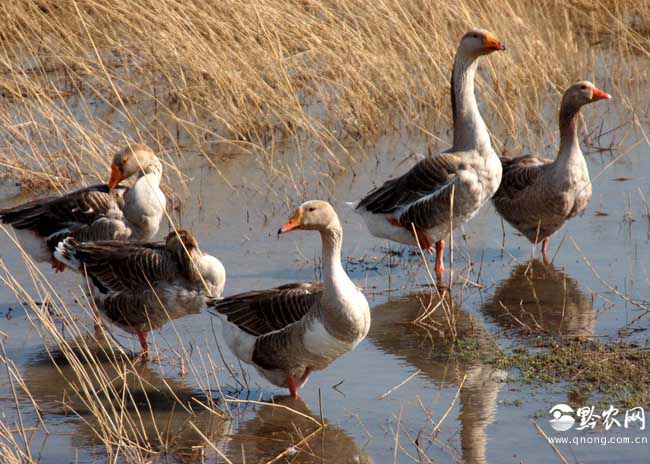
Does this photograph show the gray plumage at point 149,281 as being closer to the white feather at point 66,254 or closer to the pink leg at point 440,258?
the white feather at point 66,254

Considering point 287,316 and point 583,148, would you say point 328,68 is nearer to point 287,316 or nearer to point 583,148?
point 583,148

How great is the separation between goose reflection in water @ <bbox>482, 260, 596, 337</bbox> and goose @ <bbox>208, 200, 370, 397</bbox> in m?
1.35

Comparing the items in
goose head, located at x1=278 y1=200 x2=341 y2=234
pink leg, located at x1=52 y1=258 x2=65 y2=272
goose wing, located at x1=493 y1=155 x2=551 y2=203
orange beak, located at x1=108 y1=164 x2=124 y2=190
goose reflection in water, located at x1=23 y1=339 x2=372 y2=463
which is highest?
goose head, located at x1=278 y1=200 x2=341 y2=234

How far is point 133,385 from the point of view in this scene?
6762 millimetres

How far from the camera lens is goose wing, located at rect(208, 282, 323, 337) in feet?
20.7

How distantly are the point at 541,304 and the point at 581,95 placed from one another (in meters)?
2.43

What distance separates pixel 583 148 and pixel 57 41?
5.95 meters

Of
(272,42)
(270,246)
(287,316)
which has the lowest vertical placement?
(270,246)

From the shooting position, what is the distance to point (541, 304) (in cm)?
771

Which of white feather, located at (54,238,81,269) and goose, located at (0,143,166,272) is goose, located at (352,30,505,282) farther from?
white feather, located at (54,238,81,269)

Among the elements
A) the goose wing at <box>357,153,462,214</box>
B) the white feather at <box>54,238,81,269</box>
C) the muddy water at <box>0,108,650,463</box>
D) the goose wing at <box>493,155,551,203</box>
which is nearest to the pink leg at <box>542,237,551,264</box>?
the muddy water at <box>0,108,650,463</box>

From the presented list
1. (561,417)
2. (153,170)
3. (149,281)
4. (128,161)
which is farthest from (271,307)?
(128,161)

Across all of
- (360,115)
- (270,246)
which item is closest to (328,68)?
(360,115)

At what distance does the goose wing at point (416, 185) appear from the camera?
868 centimetres
